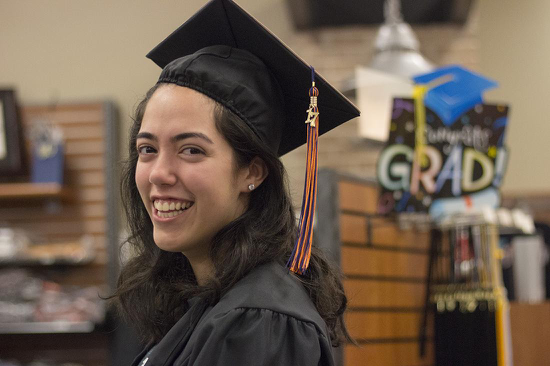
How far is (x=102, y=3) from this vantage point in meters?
5.82

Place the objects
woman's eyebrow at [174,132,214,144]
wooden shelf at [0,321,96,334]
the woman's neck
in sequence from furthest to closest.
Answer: wooden shelf at [0,321,96,334] → the woman's neck → woman's eyebrow at [174,132,214,144]

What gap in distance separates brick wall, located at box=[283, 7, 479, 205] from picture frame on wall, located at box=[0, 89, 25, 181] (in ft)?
6.09

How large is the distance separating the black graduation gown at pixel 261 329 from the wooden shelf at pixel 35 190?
159 inches

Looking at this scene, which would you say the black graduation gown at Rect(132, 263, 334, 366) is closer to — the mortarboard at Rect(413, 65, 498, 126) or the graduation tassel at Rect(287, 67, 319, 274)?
the graduation tassel at Rect(287, 67, 319, 274)

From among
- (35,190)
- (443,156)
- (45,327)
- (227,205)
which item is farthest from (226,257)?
(35,190)

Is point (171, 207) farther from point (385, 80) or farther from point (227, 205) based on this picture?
point (385, 80)

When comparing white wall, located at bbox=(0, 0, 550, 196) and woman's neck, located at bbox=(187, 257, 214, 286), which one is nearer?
woman's neck, located at bbox=(187, 257, 214, 286)

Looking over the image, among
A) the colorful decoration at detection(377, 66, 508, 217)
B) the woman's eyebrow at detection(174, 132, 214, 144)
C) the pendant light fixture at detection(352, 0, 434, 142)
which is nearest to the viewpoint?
the woman's eyebrow at detection(174, 132, 214, 144)

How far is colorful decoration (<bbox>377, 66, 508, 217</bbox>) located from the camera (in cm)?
330

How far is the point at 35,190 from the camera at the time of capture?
16.7ft

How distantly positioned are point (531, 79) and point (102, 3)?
136 inches

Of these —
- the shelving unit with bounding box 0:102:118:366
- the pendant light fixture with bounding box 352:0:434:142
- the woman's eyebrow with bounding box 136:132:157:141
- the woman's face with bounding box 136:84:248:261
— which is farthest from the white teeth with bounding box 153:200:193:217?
the shelving unit with bounding box 0:102:118:366

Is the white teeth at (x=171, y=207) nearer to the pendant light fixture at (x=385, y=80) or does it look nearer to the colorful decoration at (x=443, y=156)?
the colorful decoration at (x=443, y=156)

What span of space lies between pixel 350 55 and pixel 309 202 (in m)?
4.46
